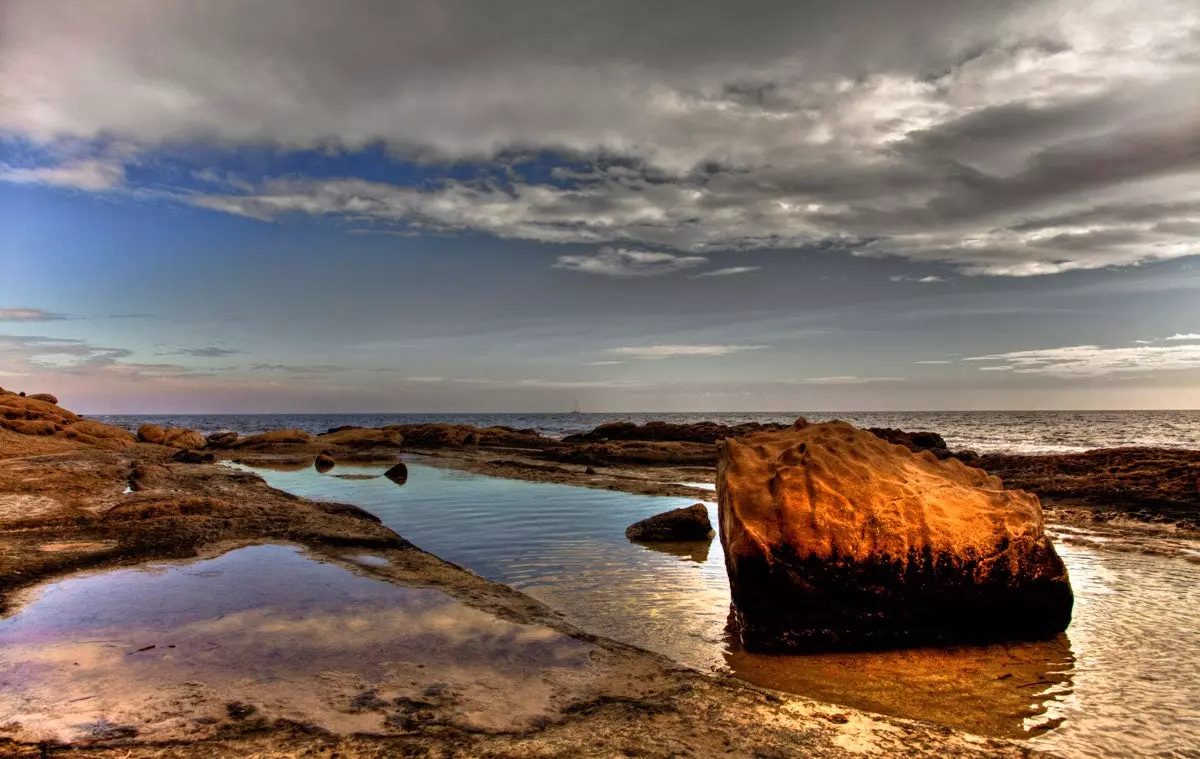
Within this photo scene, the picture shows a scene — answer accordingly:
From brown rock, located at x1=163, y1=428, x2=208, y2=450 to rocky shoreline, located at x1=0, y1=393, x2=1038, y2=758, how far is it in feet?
73.9

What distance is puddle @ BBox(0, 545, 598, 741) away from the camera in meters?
4.71

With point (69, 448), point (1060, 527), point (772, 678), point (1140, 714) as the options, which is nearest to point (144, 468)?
point (69, 448)

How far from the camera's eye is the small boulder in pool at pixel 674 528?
12.7 meters

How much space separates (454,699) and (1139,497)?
18.5 metres

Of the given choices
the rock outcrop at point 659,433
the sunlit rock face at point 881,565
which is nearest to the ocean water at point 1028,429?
the rock outcrop at point 659,433

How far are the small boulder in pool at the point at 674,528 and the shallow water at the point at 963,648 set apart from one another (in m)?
0.36

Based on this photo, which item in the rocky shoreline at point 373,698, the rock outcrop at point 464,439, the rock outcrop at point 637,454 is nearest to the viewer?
the rocky shoreline at point 373,698

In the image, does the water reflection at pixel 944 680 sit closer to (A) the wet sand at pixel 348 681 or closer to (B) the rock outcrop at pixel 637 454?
(A) the wet sand at pixel 348 681

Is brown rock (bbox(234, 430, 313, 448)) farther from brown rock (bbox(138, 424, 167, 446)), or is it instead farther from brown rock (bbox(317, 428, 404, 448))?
brown rock (bbox(138, 424, 167, 446))

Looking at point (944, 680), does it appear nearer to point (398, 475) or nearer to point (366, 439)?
point (398, 475)

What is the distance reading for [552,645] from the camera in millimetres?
6617

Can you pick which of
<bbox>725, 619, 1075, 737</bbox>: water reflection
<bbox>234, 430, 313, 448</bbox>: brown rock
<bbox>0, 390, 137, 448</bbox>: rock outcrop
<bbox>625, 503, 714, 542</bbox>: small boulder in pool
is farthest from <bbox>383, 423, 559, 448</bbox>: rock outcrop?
<bbox>725, 619, 1075, 737</bbox>: water reflection

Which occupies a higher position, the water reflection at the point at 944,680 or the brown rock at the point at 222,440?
the water reflection at the point at 944,680

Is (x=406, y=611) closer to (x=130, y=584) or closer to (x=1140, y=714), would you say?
(x=130, y=584)
